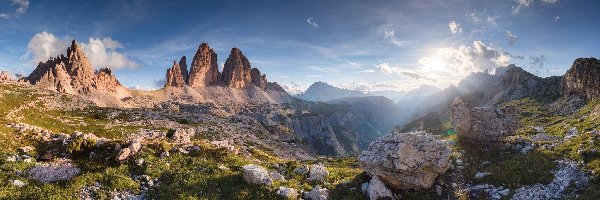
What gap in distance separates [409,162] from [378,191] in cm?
373

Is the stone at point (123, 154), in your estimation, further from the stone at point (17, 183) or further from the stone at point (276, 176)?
the stone at point (276, 176)

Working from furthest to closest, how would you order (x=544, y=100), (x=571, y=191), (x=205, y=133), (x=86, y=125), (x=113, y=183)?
(x=544, y=100), (x=205, y=133), (x=86, y=125), (x=571, y=191), (x=113, y=183)

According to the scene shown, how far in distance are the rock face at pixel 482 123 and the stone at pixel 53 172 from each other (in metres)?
44.2

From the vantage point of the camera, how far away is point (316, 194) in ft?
93.8

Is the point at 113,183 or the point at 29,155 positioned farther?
the point at 29,155

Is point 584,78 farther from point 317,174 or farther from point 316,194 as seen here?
point 316,194

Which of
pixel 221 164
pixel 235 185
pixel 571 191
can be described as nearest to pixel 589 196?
pixel 571 191

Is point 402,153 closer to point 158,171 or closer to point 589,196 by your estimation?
point 589,196

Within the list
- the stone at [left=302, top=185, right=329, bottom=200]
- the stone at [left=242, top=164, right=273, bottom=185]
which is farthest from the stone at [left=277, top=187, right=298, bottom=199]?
the stone at [left=242, top=164, right=273, bottom=185]

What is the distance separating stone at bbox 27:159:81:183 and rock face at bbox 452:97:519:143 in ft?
145

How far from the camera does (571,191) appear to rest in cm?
3036

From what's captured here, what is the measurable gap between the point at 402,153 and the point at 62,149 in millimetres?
29578

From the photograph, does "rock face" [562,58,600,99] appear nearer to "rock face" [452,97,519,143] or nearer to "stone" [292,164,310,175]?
"rock face" [452,97,519,143]

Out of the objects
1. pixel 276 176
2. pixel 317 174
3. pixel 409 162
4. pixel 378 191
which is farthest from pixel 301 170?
pixel 409 162
